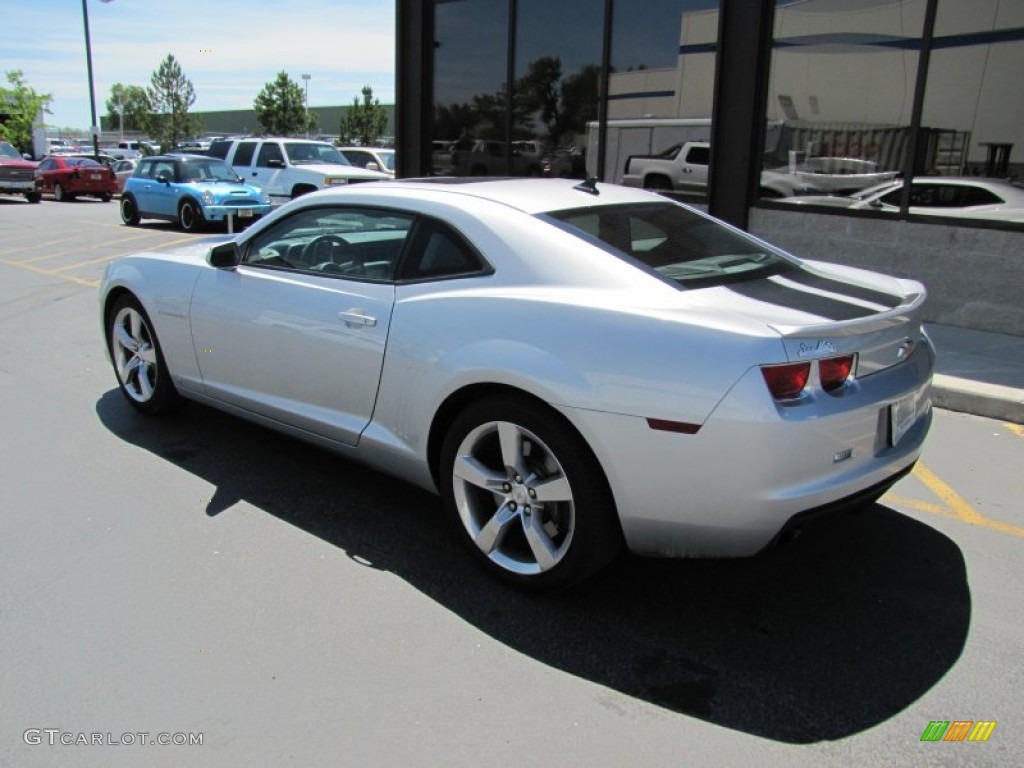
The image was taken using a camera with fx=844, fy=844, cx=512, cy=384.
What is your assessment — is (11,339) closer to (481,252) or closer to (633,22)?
(481,252)

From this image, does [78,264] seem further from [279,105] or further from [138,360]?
[279,105]

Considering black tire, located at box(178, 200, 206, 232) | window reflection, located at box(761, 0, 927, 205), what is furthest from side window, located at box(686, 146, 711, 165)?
black tire, located at box(178, 200, 206, 232)

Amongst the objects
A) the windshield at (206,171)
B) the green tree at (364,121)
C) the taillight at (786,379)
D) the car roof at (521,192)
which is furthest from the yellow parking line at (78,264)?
the green tree at (364,121)

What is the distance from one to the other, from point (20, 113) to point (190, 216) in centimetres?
3101

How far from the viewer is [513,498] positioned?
10.7 ft


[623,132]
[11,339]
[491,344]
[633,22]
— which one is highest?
[633,22]

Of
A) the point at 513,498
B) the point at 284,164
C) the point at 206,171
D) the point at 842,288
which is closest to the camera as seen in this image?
the point at 513,498

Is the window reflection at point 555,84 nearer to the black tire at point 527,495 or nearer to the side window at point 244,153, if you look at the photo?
the side window at point 244,153

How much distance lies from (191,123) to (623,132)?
73095mm

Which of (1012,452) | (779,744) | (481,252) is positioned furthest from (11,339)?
(1012,452)

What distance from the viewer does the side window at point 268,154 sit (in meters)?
18.5

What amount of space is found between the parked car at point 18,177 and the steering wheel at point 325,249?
85.6ft

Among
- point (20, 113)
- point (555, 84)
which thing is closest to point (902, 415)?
point (555, 84)

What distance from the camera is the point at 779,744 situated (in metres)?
2.49
